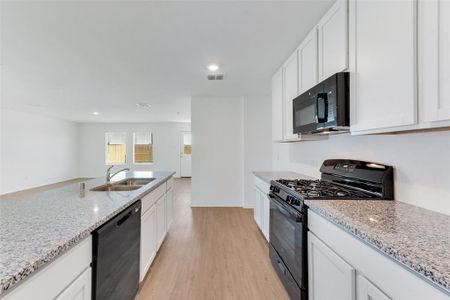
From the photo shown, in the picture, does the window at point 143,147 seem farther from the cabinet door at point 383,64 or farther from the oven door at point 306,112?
the cabinet door at point 383,64

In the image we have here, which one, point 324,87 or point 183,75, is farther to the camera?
point 183,75

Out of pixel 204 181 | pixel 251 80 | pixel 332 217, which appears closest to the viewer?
pixel 332 217

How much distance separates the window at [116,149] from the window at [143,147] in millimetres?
455

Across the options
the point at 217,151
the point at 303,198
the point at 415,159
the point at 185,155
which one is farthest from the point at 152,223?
the point at 185,155

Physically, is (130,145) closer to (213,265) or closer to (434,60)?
(213,265)

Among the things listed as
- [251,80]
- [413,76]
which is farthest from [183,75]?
[413,76]

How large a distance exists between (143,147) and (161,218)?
7.45 m

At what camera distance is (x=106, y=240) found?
125 centimetres

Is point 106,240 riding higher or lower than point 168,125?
lower

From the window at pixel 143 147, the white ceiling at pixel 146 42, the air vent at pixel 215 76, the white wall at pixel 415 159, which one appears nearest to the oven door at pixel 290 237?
the white wall at pixel 415 159

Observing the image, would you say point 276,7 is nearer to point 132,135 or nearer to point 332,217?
point 332,217

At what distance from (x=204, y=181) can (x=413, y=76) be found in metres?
4.19

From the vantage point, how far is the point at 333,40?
66.6 inches

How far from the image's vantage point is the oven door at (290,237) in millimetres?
1527
